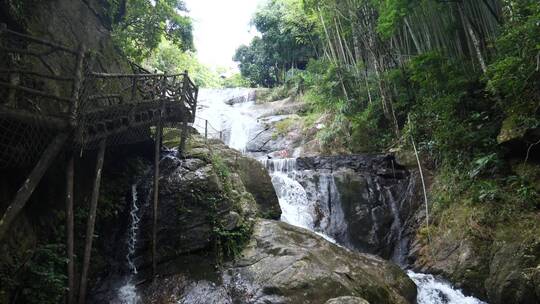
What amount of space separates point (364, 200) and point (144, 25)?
9.42 meters

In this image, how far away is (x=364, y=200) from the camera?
1099 centimetres

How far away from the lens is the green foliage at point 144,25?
38.6ft

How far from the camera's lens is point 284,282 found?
6004 mm

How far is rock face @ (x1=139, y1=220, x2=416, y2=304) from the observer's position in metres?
5.91

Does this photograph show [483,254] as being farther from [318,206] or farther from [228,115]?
[228,115]

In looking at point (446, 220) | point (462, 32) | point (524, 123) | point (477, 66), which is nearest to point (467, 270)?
point (446, 220)

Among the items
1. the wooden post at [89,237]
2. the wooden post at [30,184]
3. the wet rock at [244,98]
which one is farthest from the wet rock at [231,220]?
the wet rock at [244,98]

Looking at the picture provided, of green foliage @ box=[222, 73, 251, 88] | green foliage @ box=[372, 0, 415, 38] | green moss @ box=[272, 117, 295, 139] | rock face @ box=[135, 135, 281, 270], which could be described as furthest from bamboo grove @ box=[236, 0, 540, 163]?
green foliage @ box=[222, 73, 251, 88]

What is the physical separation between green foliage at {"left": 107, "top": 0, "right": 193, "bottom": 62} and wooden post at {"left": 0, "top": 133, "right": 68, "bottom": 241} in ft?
22.8

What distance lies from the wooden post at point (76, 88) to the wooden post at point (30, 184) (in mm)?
325

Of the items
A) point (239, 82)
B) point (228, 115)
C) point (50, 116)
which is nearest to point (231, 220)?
point (50, 116)

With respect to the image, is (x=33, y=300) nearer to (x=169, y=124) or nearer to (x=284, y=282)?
(x=284, y=282)

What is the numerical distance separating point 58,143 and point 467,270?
821 centimetres

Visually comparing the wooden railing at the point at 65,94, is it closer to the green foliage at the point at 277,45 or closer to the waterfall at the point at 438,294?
the waterfall at the point at 438,294
